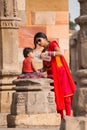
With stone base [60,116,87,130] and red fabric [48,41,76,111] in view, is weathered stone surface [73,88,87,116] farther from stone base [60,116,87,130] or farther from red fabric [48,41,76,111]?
red fabric [48,41,76,111]

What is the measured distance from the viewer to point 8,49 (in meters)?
21.0

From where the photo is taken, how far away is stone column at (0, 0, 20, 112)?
2055cm

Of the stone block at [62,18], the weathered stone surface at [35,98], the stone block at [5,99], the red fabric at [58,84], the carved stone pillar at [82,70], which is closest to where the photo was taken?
the carved stone pillar at [82,70]

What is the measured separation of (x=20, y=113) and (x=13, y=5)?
18.6 feet

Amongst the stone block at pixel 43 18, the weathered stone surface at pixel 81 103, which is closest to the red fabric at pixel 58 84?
the weathered stone surface at pixel 81 103

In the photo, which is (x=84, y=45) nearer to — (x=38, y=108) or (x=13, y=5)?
(x=38, y=108)

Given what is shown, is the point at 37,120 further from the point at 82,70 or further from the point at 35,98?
the point at 82,70

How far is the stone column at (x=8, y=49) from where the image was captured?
20.5 metres

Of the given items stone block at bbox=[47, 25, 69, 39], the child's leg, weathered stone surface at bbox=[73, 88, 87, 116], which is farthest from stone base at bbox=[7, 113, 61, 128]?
stone block at bbox=[47, 25, 69, 39]

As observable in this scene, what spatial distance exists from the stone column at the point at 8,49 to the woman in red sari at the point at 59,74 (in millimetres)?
5089

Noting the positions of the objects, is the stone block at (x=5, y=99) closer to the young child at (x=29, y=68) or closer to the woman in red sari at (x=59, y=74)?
the young child at (x=29, y=68)

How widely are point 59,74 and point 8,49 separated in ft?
18.9

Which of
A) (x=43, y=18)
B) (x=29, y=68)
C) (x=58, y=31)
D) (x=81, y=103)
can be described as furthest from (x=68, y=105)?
(x=43, y=18)

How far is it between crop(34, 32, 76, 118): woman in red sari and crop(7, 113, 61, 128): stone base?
16 cm
